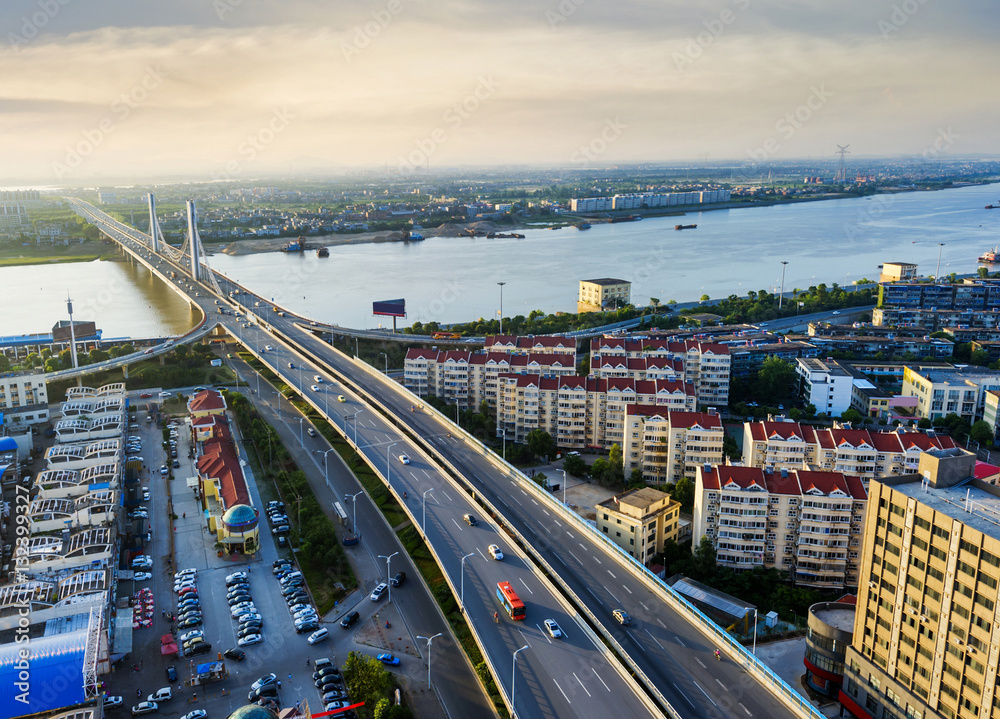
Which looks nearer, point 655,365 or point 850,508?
point 850,508

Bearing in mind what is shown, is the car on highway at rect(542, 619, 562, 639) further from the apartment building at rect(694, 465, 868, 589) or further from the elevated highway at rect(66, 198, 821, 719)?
the apartment building at rect(694, 465, 868, 589)

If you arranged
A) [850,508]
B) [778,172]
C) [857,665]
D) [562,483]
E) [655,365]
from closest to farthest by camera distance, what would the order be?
[857,665] < [850,508] < [562,483] < [655,365] < [778,172]

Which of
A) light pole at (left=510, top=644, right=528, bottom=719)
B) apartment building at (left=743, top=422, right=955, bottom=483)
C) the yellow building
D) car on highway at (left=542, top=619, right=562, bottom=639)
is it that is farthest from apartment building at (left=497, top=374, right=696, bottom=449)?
the yellow building

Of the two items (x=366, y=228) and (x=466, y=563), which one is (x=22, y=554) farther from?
(x=366, y=228)

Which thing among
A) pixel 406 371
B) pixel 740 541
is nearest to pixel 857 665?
pixel 740 541

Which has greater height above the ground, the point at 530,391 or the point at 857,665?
the point at 530,391

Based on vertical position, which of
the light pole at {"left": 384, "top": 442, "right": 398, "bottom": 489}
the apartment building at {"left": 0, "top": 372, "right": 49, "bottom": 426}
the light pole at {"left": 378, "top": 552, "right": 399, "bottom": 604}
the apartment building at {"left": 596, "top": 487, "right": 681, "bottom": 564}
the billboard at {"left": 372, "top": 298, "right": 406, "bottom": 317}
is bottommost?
the light pole at {"left": 378, "top": 552, "right": 399, "bottom": 604}

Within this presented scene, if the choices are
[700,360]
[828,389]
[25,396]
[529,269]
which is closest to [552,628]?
[700,360]
